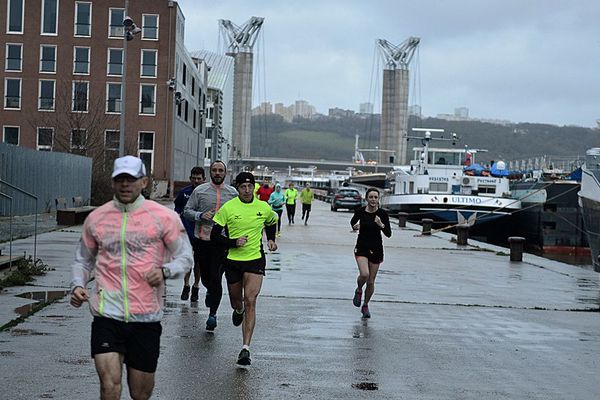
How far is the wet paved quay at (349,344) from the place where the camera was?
8484 mm

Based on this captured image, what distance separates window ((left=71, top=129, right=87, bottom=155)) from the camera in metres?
46.1

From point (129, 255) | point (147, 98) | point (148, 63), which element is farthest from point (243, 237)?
point (148, 63)

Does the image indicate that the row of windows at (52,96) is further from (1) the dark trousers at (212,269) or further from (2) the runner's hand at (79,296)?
(2) the runner's hand at (79,296)

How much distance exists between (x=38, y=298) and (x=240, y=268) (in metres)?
4.70

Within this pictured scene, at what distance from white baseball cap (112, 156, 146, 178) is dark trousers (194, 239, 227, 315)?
15.9 feet

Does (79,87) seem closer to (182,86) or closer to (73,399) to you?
(182,86)

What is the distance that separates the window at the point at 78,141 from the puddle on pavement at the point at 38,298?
108 feet

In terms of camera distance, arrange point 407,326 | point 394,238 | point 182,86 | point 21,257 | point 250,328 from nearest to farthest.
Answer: point 250,328 < point 407,326 < point 21,257 < point 394,238 < point 182,86

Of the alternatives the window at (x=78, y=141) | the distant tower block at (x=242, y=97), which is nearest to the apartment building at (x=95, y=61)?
the window at (x=78, y=141)

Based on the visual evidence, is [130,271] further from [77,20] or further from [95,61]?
[77,20]

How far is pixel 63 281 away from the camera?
15.5 m

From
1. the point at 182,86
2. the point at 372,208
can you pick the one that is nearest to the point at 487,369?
the point at 372,208

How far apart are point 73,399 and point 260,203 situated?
3.22 metres

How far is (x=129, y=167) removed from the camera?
19.6ft
